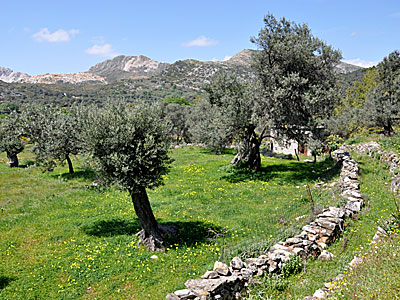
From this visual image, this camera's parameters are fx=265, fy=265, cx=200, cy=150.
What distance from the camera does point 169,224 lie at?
1487 centimetres

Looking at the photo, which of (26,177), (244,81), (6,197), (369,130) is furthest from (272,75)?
(369,130)

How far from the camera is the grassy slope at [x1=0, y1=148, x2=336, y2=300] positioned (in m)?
10.0

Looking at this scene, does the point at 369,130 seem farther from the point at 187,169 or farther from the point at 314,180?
the point at 187,169

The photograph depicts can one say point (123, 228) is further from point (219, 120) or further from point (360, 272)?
point (219, 120)

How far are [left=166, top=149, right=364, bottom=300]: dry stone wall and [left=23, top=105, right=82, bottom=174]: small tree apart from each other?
1964 cm

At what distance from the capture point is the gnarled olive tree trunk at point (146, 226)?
41.1ft

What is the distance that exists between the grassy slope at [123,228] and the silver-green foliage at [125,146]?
10.9ft

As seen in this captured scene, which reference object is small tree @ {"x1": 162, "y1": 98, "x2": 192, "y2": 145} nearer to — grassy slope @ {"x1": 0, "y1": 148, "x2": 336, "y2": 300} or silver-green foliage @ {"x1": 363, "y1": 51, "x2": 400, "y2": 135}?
silver-green foliage @ {"x1": 363, "y1": 51, "x2": 400, "y2": 135}

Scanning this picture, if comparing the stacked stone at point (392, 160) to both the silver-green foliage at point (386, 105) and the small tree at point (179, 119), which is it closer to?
the silver-green foliage at point (386, 105)


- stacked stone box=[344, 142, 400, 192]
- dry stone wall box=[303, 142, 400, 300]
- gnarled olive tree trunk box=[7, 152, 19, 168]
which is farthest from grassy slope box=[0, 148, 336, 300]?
gnarled olive tree trunk box=[7, 152, 19, 168]

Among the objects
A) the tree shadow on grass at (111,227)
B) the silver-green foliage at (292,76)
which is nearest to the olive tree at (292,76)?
the silver-green foliage at (292,76)

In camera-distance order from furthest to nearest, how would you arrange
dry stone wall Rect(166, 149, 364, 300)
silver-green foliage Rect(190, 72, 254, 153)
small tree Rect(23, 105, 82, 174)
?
small tree Rect(23, 105, 82, 174) < silver-green foliage Rect(190, 72, 254, 153) < dry stone wall Rect(166, 149, 364, 300)

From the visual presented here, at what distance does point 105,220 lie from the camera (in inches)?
632

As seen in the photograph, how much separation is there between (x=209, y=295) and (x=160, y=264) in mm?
3926
